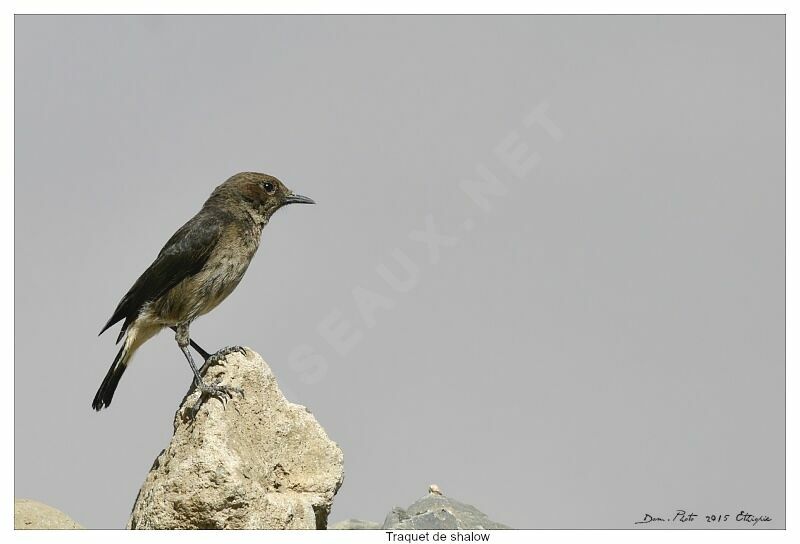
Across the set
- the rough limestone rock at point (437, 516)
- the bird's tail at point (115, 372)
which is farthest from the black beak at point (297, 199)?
the rough limestone rock at point (437, 516)

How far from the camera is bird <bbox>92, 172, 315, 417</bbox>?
39.4ft

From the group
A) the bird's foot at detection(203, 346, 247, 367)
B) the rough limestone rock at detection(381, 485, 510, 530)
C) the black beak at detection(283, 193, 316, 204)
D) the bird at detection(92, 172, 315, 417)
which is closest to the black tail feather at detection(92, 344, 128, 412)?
the bird at detection(92, 172, 315, 417)

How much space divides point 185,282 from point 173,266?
22 centimetres

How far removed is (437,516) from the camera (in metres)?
11.4

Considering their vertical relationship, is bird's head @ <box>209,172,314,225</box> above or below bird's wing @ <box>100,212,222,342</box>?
above

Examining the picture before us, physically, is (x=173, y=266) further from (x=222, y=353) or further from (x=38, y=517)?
(x=38, y=517)

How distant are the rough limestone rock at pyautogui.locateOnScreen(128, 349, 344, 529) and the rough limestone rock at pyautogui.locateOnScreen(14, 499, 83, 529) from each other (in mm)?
3050

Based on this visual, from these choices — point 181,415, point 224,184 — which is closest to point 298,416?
point 181,415

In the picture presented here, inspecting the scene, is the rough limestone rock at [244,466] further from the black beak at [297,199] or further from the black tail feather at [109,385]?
the black beak at [297,199]

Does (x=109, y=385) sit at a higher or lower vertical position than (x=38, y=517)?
higher

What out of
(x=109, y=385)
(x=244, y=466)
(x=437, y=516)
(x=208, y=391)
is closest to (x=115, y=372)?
(x=109, y=385)

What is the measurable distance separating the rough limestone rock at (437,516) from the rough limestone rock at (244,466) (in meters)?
1.05

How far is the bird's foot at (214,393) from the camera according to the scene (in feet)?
34.2

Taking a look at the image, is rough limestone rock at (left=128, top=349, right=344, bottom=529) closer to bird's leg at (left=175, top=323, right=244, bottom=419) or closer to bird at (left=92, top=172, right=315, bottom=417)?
bird's leg at (left=175, top=323, right=244, bottom=419)
